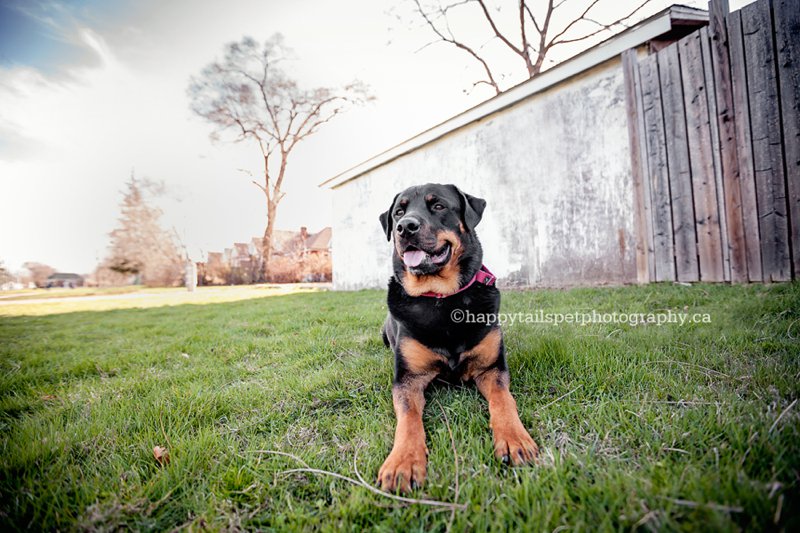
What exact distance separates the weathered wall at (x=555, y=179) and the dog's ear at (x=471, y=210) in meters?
4.20

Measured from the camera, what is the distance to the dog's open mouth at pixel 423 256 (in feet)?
7.77

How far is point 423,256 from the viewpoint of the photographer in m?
2.37

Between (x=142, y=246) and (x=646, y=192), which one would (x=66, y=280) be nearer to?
(x=142, y=246)

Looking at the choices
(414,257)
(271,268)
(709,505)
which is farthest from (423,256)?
(271,268)

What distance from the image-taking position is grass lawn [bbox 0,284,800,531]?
102 centimetres

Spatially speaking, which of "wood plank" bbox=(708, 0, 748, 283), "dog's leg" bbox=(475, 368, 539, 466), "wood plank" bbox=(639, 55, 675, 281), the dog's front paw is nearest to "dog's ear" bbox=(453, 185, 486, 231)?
"dog's leg" bbox=(475, 368, 539, 466)

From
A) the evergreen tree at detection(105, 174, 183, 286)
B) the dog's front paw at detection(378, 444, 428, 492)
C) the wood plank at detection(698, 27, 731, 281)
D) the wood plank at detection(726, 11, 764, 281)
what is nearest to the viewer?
the dog's front paw at detection(378, 444, 428, 492)

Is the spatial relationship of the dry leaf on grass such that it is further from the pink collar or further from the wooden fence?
the wooden fence

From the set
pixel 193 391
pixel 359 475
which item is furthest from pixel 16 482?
pixel 359 475

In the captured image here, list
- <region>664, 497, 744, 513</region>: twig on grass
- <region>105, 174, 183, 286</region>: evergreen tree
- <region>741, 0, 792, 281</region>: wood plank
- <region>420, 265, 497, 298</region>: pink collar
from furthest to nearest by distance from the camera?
<region>105, 174, 183, 286</region>: evergreen tree
<region>741, 0, 792, 281</region>: wood plank
<region>420, 265, 497, 298</region>: pink collar
<region>664, 497, 744, 513</region>: twig on grass

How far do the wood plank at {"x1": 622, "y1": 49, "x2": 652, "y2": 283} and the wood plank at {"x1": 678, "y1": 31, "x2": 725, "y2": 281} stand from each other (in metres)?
0.63

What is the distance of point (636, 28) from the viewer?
211 inches

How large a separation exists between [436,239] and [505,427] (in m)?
1.31

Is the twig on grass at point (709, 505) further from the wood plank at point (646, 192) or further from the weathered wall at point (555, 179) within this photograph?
the weathered wall at point (555, 179)
